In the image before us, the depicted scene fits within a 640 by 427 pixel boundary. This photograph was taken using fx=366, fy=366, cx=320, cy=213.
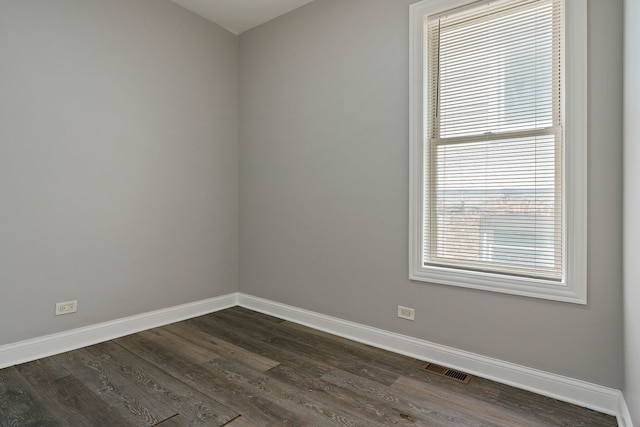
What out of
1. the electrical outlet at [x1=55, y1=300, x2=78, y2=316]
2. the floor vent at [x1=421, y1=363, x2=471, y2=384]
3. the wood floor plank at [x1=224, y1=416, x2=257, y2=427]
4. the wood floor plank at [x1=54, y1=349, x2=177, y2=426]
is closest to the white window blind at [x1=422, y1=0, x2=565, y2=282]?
the floor vent at [x1=421, y1=363, x2=471, y2=384]

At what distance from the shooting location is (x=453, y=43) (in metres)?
2.65

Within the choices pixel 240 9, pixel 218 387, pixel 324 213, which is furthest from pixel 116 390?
pixel 240 9

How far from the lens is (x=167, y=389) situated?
2.26 meters

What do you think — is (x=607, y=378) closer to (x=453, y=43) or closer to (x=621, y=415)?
(x=621, y=415)

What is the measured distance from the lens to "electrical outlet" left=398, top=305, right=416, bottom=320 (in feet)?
9.23

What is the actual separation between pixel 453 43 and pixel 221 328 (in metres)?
3.05

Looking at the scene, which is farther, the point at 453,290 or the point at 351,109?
the point at 351,109

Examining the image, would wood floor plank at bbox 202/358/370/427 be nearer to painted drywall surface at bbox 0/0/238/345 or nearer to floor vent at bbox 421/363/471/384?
floor vent at bbox 421/363/471/384

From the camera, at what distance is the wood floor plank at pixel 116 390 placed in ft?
6.53

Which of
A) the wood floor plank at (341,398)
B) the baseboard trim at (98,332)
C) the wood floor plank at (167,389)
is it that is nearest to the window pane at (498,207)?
the wood floor plank at (341,398)

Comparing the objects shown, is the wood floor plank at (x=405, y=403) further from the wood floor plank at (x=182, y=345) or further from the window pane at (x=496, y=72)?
the window pane at (x=496, y=72)

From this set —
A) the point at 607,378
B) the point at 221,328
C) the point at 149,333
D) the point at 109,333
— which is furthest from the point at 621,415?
the point at 109,333

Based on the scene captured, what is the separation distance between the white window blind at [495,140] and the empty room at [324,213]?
0.05ft

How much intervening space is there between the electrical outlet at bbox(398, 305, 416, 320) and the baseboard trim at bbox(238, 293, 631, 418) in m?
0.15
